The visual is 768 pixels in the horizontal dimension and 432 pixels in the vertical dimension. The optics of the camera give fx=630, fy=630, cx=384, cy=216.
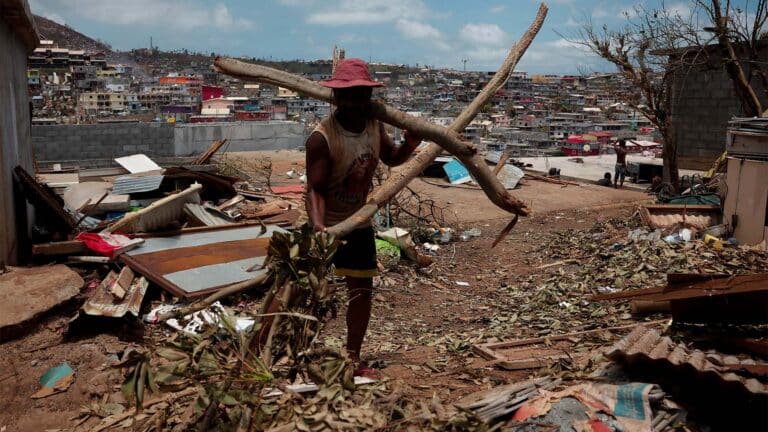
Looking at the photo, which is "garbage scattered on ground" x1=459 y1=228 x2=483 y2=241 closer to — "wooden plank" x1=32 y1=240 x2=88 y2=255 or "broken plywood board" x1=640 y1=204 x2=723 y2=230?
"broken plywood board" x1=640 y1=204 x2=723 y2=230

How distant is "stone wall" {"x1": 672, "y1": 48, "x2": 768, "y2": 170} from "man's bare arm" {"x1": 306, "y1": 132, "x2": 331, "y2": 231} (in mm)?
14757

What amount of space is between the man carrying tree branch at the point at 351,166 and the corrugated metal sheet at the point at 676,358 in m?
1.24

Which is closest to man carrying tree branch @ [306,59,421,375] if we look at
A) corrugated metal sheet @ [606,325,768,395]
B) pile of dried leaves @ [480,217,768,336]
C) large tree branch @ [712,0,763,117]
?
corrugated metal sheet @ [606,325,768,395]

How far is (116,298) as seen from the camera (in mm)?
4590

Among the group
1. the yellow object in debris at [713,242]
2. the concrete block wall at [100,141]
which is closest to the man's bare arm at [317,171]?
the yellow object in debris at [713,242]

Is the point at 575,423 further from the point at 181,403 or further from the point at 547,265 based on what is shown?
the point at 547,265

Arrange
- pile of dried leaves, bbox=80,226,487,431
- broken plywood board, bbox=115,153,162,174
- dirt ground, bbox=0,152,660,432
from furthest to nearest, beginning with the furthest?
1. broken plywood board, bbox=115,153,162,174
2. dirt ground, bbox=0,152,660,432
3. pile of dried leaves, bbox=80,226,487,431

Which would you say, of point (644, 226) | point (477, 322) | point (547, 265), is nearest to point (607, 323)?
point (477, 322)

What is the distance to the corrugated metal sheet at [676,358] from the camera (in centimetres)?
240

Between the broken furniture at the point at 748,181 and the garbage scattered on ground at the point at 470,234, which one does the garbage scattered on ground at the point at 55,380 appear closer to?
the garbage scattered on ground at the point at 470,234

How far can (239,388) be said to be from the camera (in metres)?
2.22

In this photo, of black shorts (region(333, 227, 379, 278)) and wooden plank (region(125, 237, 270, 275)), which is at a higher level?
black shorts (region(333, 227, 379, 278))

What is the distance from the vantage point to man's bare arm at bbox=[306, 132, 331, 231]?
3043 millimetres

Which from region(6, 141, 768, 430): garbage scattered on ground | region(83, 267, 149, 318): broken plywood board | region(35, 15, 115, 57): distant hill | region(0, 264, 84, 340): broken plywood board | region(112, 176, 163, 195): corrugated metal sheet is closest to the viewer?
region(6, 141, 768, 430): garbage scattered on ground
